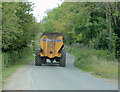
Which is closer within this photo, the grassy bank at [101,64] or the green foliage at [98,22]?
the grassy bank at [101,64]

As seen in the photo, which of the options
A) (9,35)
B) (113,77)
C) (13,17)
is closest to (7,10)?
(13,17)

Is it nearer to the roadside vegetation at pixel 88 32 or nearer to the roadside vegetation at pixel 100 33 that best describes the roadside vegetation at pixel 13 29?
the roadside vegetation at pixel 88 32

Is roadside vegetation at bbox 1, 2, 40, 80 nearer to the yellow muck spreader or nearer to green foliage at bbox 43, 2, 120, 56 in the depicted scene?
the yellow muck spreader

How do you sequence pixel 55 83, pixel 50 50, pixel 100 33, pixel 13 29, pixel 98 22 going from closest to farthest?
1. pixel 55 83
2. pixel 13 29
3. pixel 50 50
4. pixel 100 33
5. pixel 98 22

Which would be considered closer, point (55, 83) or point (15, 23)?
point (55, 83)

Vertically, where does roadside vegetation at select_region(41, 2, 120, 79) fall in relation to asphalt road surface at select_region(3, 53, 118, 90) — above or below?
above

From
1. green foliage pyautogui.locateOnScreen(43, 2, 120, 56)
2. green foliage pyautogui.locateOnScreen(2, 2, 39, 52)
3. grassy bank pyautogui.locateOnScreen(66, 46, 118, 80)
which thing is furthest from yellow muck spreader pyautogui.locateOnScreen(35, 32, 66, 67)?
green foliage pyautogui.locateOnScreen(43, 2, 120, 56)

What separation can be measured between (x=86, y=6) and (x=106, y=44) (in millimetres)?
4912

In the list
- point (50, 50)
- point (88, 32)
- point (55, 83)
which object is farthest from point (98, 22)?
point (55, 83)

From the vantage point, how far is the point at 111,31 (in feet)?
78.7

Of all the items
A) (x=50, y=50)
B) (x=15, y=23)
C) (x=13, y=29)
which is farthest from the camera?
(x=50, y=50)

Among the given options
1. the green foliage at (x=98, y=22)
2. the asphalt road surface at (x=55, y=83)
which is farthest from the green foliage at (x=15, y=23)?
the asphalt road surface at (x=55, y=83)

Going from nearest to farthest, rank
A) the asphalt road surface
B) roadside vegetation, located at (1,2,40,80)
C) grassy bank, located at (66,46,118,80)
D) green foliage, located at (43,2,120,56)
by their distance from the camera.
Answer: the asphalt road surface < grassy bank, located at (66,46,118,80) < roadside vegetation, located at (1,2,40,80) < green foliage, located at (43,2,120,56)

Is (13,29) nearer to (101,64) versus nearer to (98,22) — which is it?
(101,64)
